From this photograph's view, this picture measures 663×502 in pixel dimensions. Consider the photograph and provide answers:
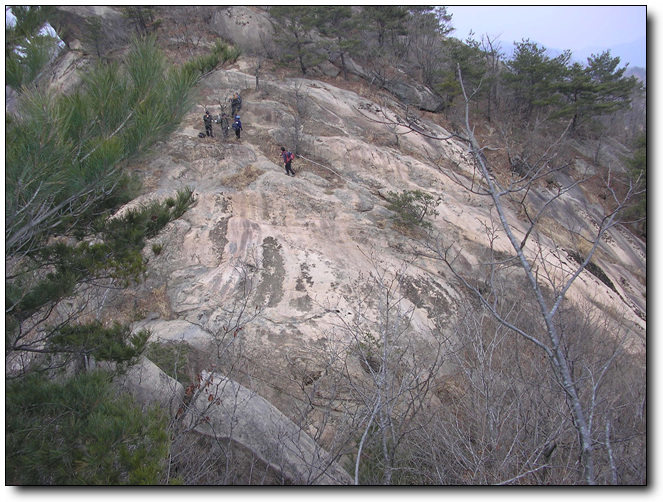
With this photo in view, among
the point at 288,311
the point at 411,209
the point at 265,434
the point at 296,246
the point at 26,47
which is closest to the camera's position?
the point at 26,47

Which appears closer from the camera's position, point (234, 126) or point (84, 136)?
point (84, 136)

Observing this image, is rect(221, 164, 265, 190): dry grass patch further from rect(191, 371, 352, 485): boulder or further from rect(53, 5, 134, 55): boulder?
rect(53, 5, 134, 55): boulder

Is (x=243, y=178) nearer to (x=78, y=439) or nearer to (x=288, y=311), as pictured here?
(x=288, y=311)

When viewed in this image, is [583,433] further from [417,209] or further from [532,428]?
[417,209]

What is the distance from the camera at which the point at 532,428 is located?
14.7 ft

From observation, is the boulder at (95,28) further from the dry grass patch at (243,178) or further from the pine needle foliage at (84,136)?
the pine needle foliage at (84,136)

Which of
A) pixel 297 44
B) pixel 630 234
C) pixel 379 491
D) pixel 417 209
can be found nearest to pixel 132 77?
pixel 379 491

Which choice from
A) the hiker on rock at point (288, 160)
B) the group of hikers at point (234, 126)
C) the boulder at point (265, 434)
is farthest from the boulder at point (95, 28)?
the boulder at point (265, 434)

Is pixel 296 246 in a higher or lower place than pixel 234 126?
lower

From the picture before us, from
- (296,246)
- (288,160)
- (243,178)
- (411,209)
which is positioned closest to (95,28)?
(243,178)

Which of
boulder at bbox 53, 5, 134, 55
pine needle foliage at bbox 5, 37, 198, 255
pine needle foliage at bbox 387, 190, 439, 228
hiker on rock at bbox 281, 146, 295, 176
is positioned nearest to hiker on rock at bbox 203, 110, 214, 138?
hiker on rock at bbox 281, 146, 295, 176

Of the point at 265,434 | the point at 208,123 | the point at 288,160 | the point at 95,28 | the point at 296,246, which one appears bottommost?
the point at 296,246

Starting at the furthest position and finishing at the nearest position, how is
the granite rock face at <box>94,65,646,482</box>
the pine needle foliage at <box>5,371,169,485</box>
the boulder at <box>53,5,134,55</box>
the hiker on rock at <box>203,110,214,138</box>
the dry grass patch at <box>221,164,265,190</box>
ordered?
the boulder at <box>53,5,134,55</box> < the hiker on rock at <box>203,110,214,138</box> < the dry grass patch at <box>221,164,265,190</box> < the granite rock face at <box>94,65,646,482</box> < the pine needle foliage at <box>5,371,169,485</box>

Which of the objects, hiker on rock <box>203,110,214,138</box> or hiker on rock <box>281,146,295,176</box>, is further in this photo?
hiker on rock <box>203,110,214,138</box>
